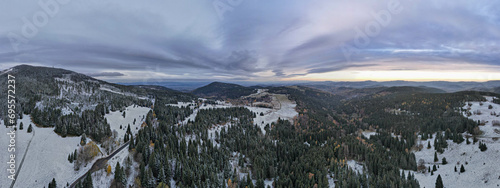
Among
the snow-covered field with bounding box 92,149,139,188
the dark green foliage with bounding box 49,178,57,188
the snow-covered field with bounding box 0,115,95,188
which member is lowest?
the snow-covered field with bounding box 92,149,139,188

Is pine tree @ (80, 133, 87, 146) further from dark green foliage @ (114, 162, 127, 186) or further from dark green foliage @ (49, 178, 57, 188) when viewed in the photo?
dark green foliage @ (114, 162, 127, 186)

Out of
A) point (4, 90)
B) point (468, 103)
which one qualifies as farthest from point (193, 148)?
point (468, 103)

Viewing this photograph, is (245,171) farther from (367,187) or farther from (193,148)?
(367,187)

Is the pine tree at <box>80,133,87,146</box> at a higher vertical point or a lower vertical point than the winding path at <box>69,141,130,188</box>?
higher

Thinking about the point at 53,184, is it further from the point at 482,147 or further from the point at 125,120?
the point at 482,147

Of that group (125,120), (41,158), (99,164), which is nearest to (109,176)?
(99,164)

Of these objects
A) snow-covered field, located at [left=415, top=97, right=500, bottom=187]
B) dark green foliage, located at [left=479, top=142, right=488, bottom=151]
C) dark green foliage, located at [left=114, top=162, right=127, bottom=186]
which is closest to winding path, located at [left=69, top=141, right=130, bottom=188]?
dark green foliage, located at [left=114, top=162, right=127, bottom=186]
